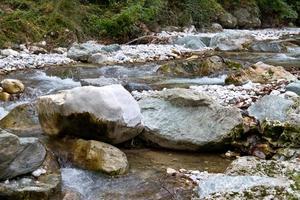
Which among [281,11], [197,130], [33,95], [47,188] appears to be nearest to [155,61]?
[33,95]

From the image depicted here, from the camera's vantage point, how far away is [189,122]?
504 cm

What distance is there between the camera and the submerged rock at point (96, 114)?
4.65m

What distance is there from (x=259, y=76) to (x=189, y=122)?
327 centimetres

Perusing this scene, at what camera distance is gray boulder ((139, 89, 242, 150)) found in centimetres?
485

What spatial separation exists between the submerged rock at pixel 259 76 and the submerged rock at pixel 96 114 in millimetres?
3378

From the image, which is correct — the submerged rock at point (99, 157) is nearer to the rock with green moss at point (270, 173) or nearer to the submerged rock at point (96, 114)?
the submerged rock at point (96, 114)

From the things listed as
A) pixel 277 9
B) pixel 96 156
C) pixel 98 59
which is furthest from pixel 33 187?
pixel 277 9

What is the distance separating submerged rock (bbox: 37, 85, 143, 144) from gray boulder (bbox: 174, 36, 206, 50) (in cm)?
777

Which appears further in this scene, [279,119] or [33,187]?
[279,119]

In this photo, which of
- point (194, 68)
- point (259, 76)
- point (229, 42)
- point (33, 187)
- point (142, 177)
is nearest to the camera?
point (33, 187)

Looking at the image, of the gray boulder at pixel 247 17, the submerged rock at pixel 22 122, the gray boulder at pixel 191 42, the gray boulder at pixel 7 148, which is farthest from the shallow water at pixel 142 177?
the gray boulder at pixel 247 17

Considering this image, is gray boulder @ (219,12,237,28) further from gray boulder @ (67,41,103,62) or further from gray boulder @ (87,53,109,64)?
gray boulder @ (87,53,109,64)

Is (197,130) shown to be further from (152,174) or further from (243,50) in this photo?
(243,50)

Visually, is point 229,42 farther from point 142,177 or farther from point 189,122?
point 142,177
